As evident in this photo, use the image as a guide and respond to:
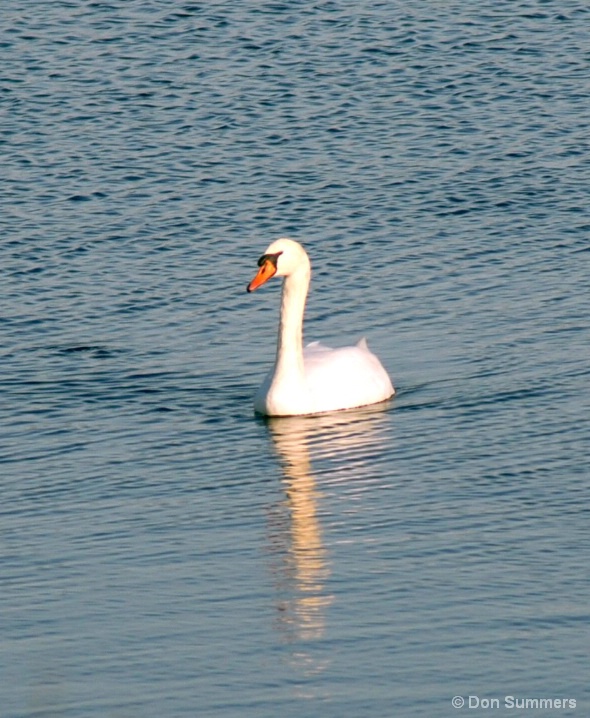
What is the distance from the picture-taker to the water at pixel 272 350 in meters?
11.5

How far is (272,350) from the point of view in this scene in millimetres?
19328

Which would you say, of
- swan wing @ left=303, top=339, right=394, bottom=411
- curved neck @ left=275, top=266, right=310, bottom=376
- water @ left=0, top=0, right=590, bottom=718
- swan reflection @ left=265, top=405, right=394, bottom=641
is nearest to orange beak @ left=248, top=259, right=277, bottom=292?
curved neck @ left=275, top=266, right=310, bottom=376

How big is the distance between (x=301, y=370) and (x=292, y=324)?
471 millimetres

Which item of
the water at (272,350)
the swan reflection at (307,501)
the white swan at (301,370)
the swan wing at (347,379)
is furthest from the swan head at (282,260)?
the swan reflection at (307,501)

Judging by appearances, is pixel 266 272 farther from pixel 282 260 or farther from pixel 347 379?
pixel 347 379

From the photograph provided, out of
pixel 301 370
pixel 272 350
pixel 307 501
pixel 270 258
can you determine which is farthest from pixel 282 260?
pixel 307 501

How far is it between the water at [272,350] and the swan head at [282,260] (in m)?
1.12

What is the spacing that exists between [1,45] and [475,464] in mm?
17480

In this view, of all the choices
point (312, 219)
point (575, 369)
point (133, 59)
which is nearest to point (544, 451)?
point (575, 369)

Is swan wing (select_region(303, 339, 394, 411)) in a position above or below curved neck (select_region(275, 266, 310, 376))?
below

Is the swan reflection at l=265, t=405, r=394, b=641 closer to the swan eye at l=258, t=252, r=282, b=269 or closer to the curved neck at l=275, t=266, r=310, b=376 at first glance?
the curved neck at l=275, t=266, r=310, b=376

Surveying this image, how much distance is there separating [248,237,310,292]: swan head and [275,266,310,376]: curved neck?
0.26 ft

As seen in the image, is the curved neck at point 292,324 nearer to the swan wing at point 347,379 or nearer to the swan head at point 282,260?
the swan head at point 282,260

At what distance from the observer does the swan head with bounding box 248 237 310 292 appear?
17.8m
